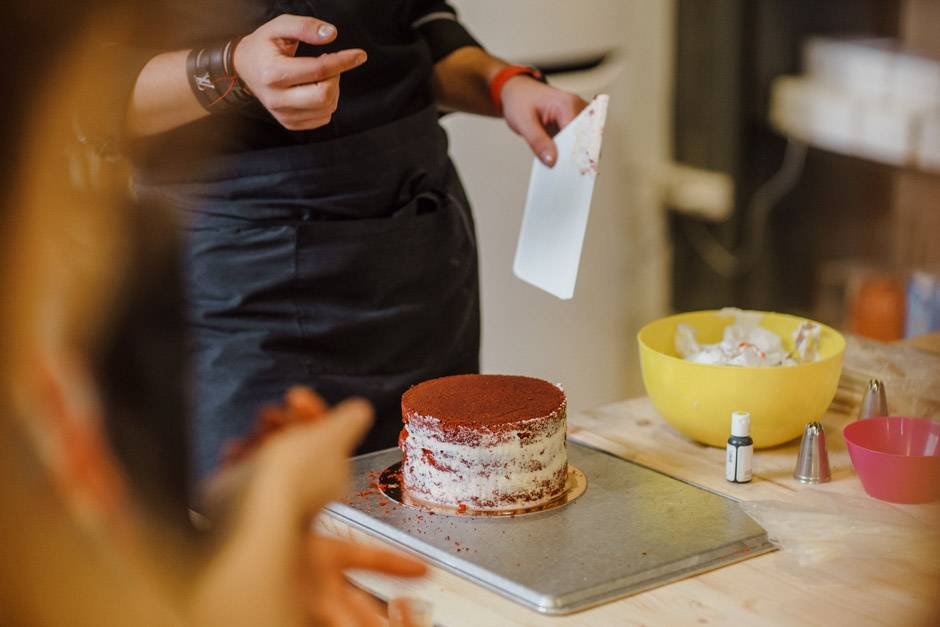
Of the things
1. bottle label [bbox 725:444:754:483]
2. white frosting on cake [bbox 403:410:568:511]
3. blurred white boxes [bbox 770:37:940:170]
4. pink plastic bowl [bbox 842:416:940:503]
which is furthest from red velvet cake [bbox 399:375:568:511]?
blurred white boxes [bbox 770:37:940:170]

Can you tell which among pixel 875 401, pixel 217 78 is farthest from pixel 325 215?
pixel 875 401

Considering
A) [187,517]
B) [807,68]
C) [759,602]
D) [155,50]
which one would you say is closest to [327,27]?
[155,50]

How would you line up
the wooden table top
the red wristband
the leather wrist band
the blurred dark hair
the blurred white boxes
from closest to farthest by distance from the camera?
the blurred dark hair, the wooden table top, the leather wrist band, the red wristband, the blurred white boxes

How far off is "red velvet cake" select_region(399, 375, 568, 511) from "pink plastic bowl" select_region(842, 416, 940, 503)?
283 mm

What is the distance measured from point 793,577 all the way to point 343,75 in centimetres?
73

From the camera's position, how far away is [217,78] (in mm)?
1068

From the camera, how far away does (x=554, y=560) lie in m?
0.89

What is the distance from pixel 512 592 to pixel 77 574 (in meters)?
0.58

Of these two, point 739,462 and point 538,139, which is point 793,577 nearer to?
point 739,462

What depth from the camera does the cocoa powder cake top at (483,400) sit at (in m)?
0.98

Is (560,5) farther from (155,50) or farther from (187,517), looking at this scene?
(187,517)

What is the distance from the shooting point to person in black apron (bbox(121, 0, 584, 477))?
1.17m

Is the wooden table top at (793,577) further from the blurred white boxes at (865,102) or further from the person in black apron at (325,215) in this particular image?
the blurred white boxes at (865,102)

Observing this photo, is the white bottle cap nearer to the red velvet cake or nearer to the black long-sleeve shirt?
the red velvet cake
